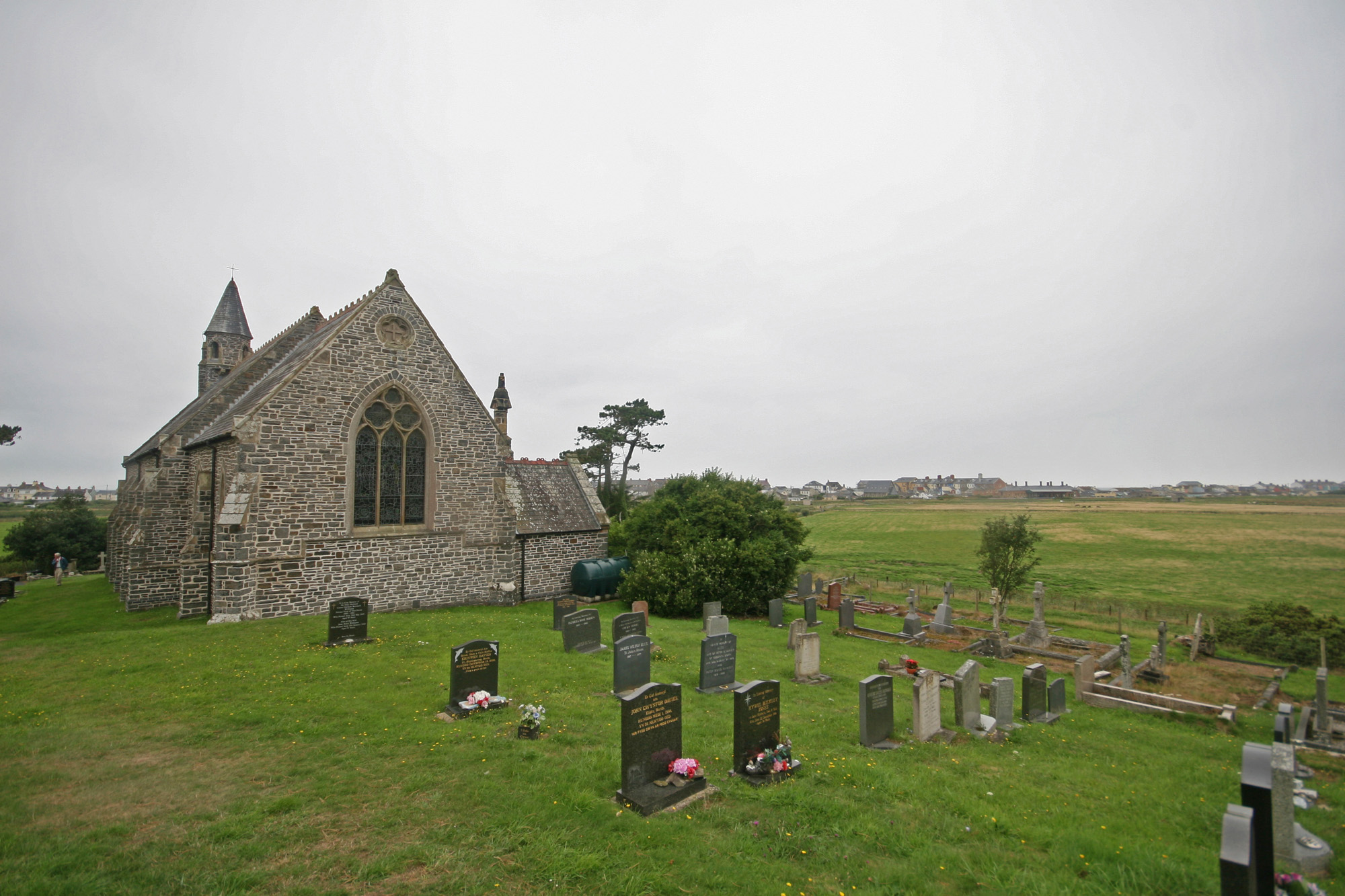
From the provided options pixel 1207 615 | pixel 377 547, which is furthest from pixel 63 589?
pixel 1207 615

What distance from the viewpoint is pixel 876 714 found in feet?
28.7

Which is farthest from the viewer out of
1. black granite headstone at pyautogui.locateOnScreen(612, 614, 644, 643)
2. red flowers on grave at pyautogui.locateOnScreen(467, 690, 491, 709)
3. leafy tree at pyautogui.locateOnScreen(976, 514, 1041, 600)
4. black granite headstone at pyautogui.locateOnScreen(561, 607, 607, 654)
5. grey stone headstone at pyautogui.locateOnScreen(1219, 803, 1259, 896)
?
leafy tree at pyautogui.locateOnScreen(976, 514, 1041, 600)

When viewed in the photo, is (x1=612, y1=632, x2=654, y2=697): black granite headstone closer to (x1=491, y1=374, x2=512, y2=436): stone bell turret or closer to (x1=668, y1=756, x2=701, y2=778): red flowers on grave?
(x1=668, y1=756, x2=701, y2=778): red flowers on grave

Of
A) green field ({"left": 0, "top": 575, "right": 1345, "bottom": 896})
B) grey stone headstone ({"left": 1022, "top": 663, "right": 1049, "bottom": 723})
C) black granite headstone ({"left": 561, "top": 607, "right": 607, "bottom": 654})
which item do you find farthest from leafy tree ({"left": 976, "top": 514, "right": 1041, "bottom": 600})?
black granite headstone ({"left": 561, "top": 607, "right": 607, "bottom": 654})

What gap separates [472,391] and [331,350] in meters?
4.13

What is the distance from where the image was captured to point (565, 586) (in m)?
22.3

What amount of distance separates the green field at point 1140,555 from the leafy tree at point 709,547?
31.9 feet

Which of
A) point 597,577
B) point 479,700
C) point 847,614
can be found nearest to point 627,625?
point 479,700

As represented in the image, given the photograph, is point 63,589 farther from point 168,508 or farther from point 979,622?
point 979,622

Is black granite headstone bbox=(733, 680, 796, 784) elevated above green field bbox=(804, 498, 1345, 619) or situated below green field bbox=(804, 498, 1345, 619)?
above

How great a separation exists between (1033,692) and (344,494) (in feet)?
55.4

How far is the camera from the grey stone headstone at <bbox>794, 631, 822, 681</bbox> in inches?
494

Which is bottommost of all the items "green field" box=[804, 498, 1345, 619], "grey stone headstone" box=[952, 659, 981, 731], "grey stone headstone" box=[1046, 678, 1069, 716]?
"green field" box=[804, 498, 1345, 619]

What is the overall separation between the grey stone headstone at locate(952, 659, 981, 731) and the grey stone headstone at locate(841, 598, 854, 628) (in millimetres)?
9740
